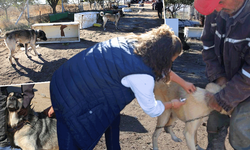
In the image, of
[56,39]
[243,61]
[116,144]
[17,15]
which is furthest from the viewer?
[17,15]

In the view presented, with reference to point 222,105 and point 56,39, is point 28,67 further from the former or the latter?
point 222,105

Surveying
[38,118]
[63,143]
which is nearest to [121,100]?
[63,143]

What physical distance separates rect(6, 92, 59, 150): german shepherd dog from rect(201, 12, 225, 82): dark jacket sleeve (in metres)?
1.89

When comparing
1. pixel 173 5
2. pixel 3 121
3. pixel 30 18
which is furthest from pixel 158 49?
pixel 173 5

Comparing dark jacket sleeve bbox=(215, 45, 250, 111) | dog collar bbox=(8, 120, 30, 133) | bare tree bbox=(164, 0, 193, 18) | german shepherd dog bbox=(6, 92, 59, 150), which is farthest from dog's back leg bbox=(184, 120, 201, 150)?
bare tree bbox=(164, 0, 193, 18)

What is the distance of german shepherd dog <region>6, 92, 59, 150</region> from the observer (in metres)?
2.04

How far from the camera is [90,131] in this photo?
5.13ft

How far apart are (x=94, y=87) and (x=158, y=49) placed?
1.79ft

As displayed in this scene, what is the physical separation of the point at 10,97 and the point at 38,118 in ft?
1.25

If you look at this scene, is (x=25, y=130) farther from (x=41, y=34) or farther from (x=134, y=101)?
(x=41, y=34)

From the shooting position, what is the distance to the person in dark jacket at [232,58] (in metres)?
1.50

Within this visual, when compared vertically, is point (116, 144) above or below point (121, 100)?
below

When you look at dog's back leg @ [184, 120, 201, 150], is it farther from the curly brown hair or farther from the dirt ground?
the curly brown hair

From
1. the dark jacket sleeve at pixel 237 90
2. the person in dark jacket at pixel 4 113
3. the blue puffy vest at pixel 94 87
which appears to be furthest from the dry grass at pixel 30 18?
the dark jacket sleeve at pixel 237 90
